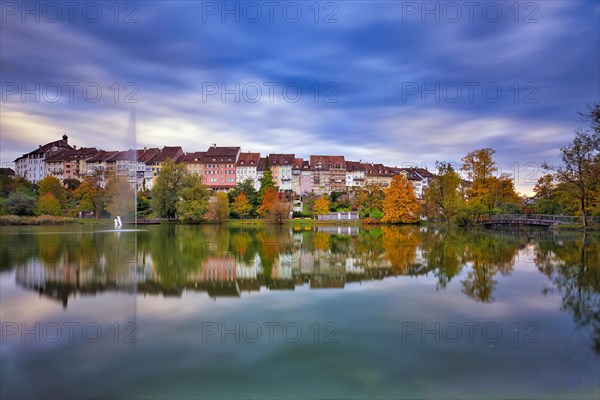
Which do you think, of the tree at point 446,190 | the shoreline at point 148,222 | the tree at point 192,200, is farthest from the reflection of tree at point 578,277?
the tree at point 192,200

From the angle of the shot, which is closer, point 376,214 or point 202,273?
point 202,273

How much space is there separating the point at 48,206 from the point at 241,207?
29434mm

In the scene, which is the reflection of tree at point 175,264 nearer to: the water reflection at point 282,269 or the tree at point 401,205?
the water reflection at point 282,269

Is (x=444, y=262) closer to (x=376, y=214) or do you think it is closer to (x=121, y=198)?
(x=376, y=214)

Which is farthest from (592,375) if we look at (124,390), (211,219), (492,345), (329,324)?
(211,219)

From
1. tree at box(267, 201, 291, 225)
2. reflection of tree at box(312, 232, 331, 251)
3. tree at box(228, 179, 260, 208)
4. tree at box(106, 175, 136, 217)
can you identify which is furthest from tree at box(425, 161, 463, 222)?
tree at box(106, 175, 136, 217)

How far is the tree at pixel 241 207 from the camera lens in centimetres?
6819

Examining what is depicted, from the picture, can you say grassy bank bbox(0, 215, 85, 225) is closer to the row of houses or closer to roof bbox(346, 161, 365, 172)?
the row of houses

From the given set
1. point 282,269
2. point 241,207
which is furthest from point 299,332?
point 241,207

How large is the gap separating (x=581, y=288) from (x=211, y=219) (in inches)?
2137

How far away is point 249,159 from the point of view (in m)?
99.9

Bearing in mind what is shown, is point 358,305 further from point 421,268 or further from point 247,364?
point 421,268

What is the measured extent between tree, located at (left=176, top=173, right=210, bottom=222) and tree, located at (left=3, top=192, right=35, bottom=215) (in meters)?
20.5

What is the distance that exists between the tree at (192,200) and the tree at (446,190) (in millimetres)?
32546
